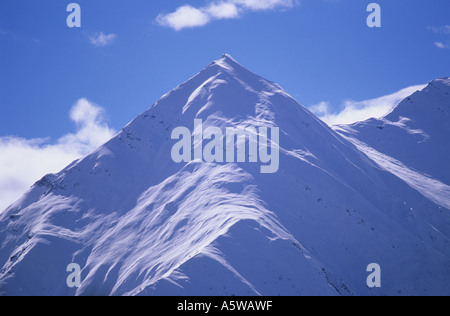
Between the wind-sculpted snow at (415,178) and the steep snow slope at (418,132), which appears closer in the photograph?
the wind-sculpted snow at (415,178)

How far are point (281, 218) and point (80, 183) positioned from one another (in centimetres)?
3472

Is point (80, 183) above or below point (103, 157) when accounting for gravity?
below

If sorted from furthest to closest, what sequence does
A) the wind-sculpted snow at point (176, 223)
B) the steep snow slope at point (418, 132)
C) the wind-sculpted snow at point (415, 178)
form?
the steep snow slope at point (418, 132) → the wind-sculpted snow at point (415, 178) → the wind-sculpted snow at point (176, 223)

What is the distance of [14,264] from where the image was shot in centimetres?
6100

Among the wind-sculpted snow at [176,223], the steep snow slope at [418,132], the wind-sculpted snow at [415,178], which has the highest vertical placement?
the steep snow slope at [418,132]

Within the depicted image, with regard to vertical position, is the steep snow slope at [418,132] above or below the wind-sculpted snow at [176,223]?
above

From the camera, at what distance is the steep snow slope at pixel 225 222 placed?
5025 cm

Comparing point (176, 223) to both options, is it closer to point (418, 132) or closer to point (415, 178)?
point (415, 178)

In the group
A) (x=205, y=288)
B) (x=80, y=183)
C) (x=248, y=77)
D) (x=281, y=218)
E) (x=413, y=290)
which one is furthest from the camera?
(x=248, y=77)

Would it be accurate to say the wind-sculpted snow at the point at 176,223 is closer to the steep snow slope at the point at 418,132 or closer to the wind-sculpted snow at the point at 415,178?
the wind-sculpted snow at the point at 415,178

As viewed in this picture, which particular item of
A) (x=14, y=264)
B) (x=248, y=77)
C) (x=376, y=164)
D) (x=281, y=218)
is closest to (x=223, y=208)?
(x=281, y=218)

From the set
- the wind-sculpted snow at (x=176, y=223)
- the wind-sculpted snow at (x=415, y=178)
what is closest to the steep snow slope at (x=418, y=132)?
the wind-sculpted snow at (x=415, y=178)

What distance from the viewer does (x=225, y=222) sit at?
54594mm
